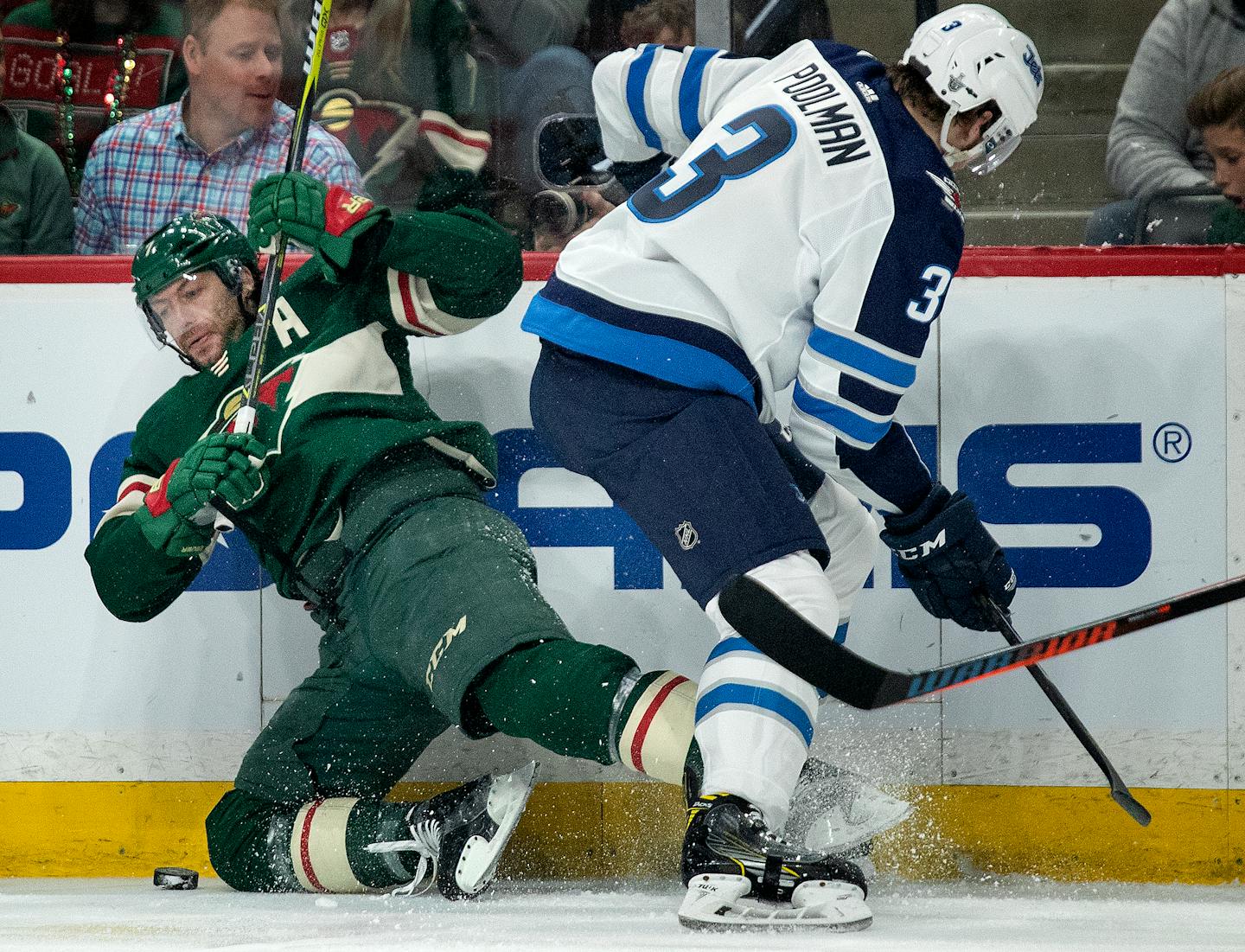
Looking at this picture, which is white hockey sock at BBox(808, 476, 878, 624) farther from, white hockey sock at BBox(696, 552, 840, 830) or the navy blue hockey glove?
white hockey sock at BBox(696, 552, 840, 830)

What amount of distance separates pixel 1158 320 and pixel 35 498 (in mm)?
1910

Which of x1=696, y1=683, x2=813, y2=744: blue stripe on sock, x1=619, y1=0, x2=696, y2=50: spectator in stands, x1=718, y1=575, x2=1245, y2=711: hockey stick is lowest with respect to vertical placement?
x1=696, y1=683, x2=813, y2=744: blue stripe on sock

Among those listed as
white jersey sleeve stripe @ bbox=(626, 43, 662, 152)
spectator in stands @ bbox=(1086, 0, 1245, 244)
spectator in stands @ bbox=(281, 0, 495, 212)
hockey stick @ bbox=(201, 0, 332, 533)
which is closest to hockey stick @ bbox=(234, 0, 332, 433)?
hockey stick @ bbox=(201, 0, 332, 533)

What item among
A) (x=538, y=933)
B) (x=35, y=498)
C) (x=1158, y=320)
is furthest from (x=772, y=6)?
(x=538, y=933)

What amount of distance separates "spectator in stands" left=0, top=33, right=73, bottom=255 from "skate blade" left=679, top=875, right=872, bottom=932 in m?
1.74

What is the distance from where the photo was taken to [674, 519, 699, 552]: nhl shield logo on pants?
6.15ft

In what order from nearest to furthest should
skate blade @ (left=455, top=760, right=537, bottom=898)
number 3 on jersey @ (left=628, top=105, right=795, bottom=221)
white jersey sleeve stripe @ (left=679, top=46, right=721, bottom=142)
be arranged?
number 3 on jersey @ (left=628, top=105, right=795, bottom=221) → skate blade @ (left=455, top=760, right=537, bottom=898) → white jersey sleeve stripe @ (left=679, top=46, right=721, bottom=142)

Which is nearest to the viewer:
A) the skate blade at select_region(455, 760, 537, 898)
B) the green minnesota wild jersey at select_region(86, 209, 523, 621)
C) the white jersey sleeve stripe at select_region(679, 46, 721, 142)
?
the skate blade at select_region(455, 760, 537, 898)

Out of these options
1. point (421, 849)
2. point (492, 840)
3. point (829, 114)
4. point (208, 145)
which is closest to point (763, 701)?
point (492, 840)

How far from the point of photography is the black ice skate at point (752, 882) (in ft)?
5.72

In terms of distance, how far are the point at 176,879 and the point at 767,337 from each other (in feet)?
4.14

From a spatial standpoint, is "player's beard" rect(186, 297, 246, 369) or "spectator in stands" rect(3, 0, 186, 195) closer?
"player's beard" rect(186, 297, 246, 369)

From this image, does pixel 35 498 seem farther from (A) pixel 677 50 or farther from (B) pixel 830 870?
(B) pixel 830 870

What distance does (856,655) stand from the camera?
5.89ft
